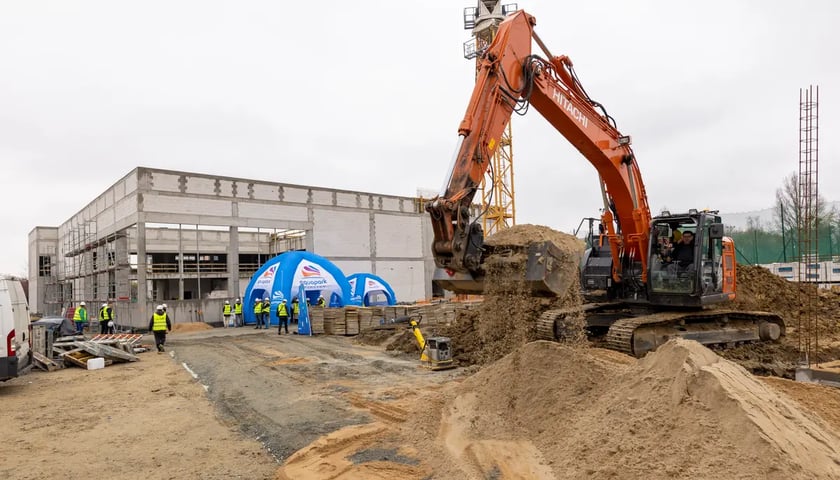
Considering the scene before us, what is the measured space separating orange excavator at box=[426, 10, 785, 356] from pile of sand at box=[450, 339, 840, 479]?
57.3 inches

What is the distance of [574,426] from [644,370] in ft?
2.88

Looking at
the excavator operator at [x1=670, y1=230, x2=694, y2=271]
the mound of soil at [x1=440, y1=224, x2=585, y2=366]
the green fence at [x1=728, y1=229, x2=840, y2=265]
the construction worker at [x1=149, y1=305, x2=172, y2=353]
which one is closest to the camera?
the mound of soil at [x1=440, y1=224, x2=585, y2=366]

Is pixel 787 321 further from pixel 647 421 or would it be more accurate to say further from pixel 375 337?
pixel 647 421

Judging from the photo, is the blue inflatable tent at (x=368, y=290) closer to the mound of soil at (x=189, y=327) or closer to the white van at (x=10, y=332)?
the mound of soil at (x=189, y=327)

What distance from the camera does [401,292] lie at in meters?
37.2

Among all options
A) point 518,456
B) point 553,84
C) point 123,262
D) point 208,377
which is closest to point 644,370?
point 518,456

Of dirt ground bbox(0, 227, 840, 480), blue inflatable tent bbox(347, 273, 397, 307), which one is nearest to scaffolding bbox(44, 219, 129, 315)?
blue inflatable tent bbox(347, 273, 397, 307)

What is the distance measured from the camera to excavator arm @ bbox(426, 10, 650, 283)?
673 centimetres

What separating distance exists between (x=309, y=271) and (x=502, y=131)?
17556mm

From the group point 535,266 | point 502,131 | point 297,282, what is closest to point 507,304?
point 535,266

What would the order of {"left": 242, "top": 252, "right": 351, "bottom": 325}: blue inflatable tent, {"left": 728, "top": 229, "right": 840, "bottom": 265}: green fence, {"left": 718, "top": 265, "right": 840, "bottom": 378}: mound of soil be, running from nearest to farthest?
1. {"left": 718, "top": 265, "right": 840, "bottom": 378}: mound of soil
2. {"left": 242, "top": 252, "right": 351, "bottom": 325}: blue inflatable tent
3. {"left": 728, "top": 229, "right": 840, "bottom": 265}: green fence

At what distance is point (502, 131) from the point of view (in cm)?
782

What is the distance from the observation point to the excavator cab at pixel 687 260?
Answer: 374 inches

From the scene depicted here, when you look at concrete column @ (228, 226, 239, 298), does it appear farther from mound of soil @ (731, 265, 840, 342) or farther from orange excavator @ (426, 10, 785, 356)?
mound of soil @ (731, 265, 840, 342)
